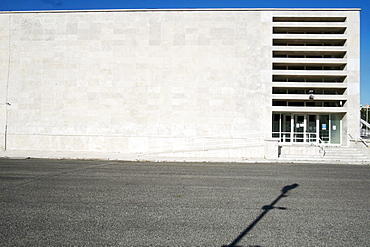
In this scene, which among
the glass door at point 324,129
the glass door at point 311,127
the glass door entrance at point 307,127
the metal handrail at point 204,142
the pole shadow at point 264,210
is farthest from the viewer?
the glass door at point 311,127

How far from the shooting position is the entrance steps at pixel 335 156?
18.5 meters

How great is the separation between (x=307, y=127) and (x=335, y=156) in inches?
195

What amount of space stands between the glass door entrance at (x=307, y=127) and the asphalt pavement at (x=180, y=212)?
13.6 m

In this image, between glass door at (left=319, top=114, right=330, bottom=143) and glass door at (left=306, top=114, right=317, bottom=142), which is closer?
glass door at (left=319, top=114, right=330, bottom=143)

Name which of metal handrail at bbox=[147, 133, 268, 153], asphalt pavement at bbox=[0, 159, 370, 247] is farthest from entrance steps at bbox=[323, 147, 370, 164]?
asphalt pavement at bbox=[0, 159, 370, 247]

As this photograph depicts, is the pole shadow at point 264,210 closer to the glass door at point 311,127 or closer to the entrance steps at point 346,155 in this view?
the entrance steps at point 346,155

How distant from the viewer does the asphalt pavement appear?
16.4 ft

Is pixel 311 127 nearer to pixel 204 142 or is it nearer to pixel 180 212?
pixel 204 142

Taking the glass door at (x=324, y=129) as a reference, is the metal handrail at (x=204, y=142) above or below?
below

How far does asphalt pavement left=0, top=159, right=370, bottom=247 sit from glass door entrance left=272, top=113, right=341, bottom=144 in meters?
13.6

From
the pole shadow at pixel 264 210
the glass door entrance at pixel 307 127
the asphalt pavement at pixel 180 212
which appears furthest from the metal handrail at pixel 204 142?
the pole shadow at pixel 264 210

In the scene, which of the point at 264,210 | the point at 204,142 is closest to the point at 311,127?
the point at 204,142

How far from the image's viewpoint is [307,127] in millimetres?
24609

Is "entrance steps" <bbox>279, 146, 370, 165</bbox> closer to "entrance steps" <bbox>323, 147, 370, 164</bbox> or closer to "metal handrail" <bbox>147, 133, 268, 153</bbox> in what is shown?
"entrance steps" <bbox>323, 147, 370, 164</bbox>
